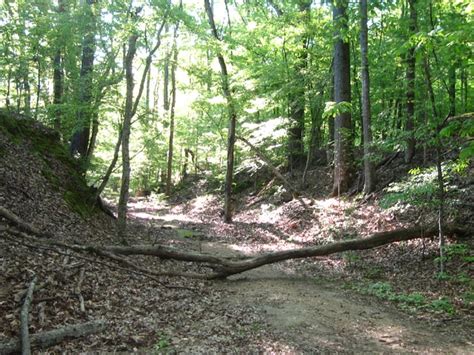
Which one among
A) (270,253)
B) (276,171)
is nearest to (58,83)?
(276,171)

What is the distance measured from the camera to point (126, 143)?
9.92 m

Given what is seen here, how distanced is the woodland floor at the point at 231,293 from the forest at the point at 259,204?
41 millimetres

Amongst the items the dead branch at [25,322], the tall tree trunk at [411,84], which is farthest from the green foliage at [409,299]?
the dead branch at [25,322]

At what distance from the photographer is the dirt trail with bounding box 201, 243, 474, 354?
512cm

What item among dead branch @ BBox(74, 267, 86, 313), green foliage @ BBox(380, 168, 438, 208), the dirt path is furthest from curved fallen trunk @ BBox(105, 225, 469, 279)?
dead branch @ BBox(74, 267, 86, 313)

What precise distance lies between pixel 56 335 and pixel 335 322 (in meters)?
3.97

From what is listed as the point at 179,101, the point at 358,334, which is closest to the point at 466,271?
the point at 358,334

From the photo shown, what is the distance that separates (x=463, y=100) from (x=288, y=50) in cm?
734

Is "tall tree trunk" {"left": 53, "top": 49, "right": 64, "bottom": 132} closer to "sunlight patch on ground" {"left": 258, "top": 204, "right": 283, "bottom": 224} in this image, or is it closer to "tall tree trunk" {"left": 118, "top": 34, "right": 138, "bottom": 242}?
"tall tree trunk" {"left": 118, "top": 34, "right": 138, "bottom": 242}

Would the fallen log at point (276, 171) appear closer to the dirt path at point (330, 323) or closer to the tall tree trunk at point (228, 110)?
the tall tree trunk at point (228, 110)

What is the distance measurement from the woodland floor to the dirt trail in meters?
0.02

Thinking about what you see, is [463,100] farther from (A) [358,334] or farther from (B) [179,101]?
(B) [179,101]

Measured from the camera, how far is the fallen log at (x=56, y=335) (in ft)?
12.4

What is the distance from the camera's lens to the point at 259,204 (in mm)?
18141
